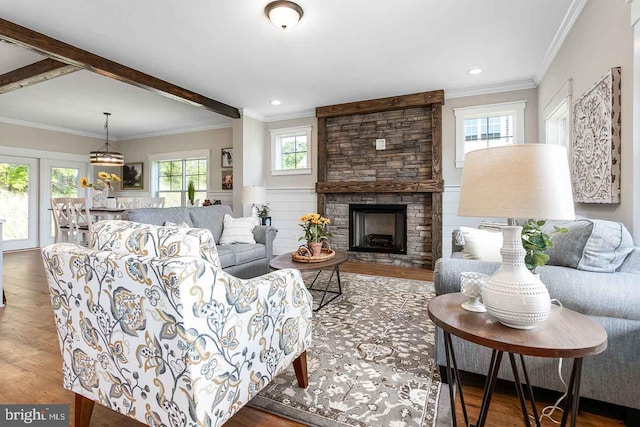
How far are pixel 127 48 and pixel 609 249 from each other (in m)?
4.26

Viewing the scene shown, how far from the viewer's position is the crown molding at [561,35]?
2.61 metres

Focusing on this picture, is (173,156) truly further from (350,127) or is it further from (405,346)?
(405,346)

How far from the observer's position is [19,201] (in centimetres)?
625

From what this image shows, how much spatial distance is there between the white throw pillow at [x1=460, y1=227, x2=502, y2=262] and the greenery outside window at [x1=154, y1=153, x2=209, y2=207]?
568cm

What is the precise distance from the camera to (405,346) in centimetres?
217

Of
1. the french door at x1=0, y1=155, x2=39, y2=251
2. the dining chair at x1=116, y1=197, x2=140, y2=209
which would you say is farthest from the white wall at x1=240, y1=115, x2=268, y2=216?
the french door at x1=0, y1=155, x2=39, y2=251

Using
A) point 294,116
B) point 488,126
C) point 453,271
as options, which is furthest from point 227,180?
point 453,271

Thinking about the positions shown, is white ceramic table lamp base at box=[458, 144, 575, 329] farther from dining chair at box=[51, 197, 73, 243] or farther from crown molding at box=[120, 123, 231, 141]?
crown molding at box=[120, 123, 231, 141]

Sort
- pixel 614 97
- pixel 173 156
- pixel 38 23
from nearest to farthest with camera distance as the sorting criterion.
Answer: pixel 614 97
pixel 38 23
pixel 173 156

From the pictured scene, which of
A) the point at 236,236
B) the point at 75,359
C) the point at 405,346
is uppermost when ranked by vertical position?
the point at 236,236

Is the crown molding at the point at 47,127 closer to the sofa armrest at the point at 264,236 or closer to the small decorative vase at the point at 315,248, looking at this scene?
the sofa armrest at the point at 264,236

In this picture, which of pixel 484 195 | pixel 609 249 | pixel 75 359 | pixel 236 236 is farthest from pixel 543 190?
pixel 236 236

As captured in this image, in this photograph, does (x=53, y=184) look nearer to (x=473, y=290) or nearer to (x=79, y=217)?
(x=79, y=217)

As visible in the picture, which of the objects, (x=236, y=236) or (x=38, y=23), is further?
(x=236, y=236)
